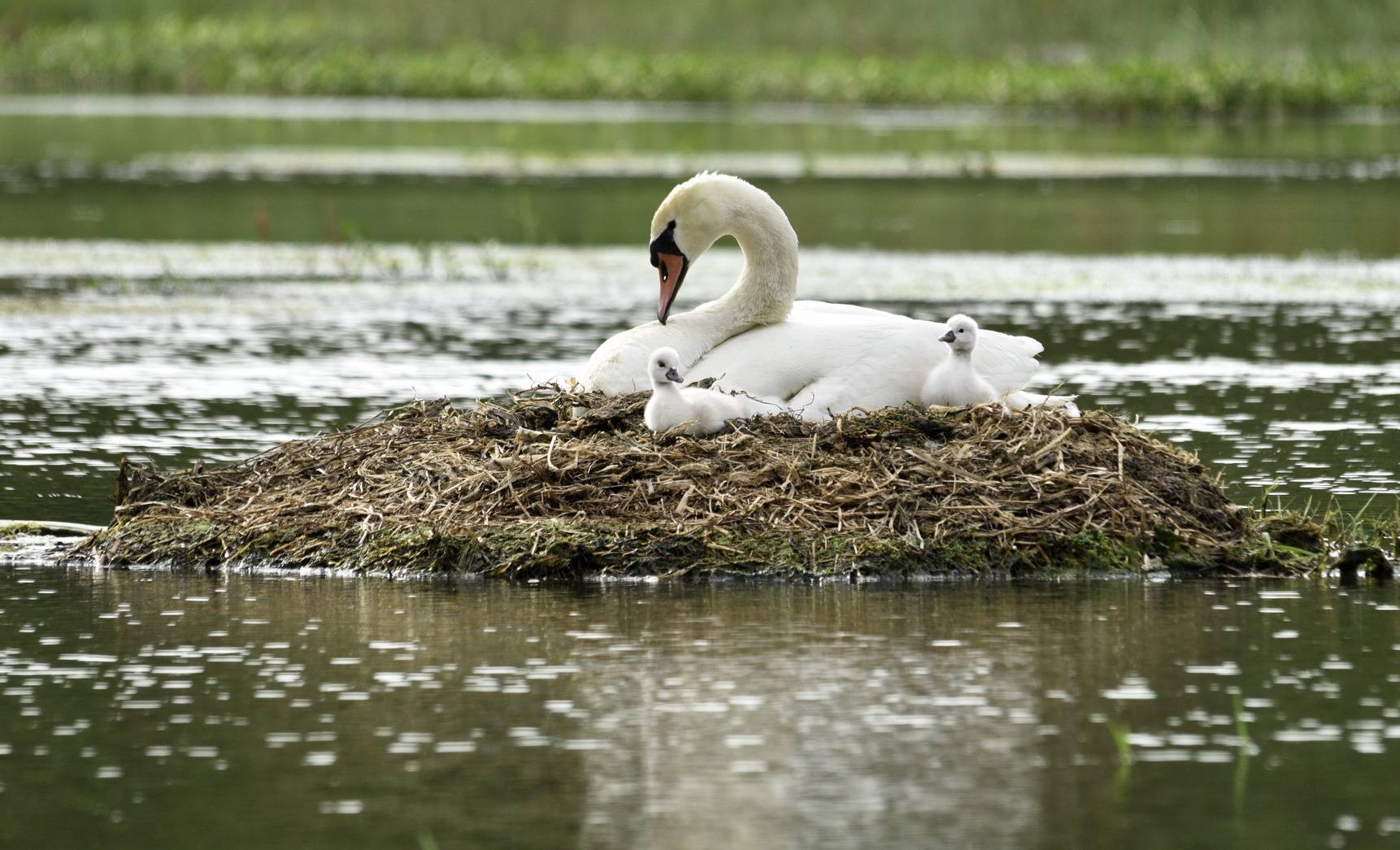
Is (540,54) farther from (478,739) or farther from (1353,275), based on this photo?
(478,739)

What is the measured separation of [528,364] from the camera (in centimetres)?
1683

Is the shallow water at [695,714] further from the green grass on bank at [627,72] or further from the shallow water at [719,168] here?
the green grass on bank at [627,72]

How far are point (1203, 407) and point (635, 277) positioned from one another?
9.61m

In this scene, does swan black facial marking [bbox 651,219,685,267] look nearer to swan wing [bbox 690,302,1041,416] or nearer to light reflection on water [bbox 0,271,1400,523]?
swan wing [bbox 690,302,1041,416]

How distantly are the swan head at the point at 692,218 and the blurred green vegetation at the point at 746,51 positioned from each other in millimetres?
36703

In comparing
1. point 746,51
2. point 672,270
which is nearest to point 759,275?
point 672,270

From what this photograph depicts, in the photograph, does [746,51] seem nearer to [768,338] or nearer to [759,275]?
[759,275]

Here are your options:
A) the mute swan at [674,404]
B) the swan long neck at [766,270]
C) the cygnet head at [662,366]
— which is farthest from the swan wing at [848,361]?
the cygnet head at [662,366]

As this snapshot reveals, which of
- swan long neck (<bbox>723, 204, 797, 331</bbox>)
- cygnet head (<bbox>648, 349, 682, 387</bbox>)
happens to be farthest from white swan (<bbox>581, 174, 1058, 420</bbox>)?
cygnet head (<bbox>648, 349, 682, 387</bbox>)

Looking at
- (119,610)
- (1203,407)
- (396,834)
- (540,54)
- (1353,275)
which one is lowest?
(396,834)

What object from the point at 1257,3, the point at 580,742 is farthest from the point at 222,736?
the point at 1257,3

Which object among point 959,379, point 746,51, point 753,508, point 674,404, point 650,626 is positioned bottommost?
point 650,626

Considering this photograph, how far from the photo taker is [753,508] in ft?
32.1

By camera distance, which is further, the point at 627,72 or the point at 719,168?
the point at 627,72
